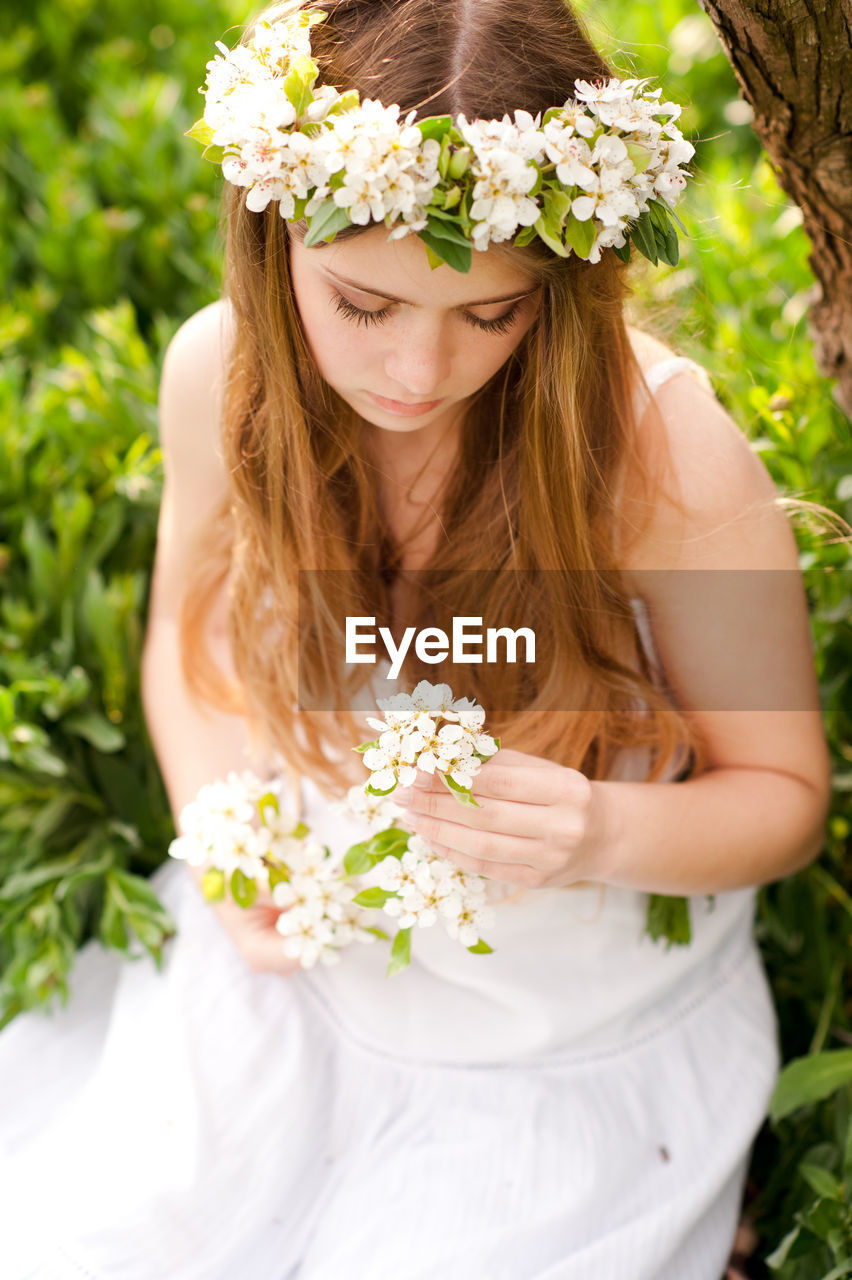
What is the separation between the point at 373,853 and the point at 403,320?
1.79ft

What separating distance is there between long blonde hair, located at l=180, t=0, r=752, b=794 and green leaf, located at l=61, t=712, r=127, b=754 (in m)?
0.31

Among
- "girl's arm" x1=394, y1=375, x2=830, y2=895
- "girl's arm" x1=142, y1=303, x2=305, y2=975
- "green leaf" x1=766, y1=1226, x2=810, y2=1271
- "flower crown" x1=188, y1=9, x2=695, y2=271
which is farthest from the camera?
"girl's arm" x1=142, y1=303, x2=305, y2=975

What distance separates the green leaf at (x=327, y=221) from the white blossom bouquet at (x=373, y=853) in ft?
1.34

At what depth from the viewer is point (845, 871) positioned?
1.91 meters

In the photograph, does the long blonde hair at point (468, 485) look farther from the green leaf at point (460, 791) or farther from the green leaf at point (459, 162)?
the green leaf at point (460, 791)

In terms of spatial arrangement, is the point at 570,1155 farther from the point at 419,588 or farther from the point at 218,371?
the point at 218,371

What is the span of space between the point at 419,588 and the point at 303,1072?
704 millimetres

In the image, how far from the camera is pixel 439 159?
922mm

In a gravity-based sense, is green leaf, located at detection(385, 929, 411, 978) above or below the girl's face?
below

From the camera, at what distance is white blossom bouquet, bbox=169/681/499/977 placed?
93 centimetres

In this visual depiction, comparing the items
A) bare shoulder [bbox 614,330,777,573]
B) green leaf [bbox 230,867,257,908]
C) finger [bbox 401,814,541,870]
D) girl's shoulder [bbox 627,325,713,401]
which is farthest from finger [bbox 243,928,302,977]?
girl's shoulder [bbox 627,325,713,401]

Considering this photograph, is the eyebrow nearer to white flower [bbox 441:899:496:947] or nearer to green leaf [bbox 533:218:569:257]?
green leaf [bbox 533:218:569:257]

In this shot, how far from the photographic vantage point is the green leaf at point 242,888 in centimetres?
127

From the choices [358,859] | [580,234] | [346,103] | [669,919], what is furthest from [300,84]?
[669,919]
